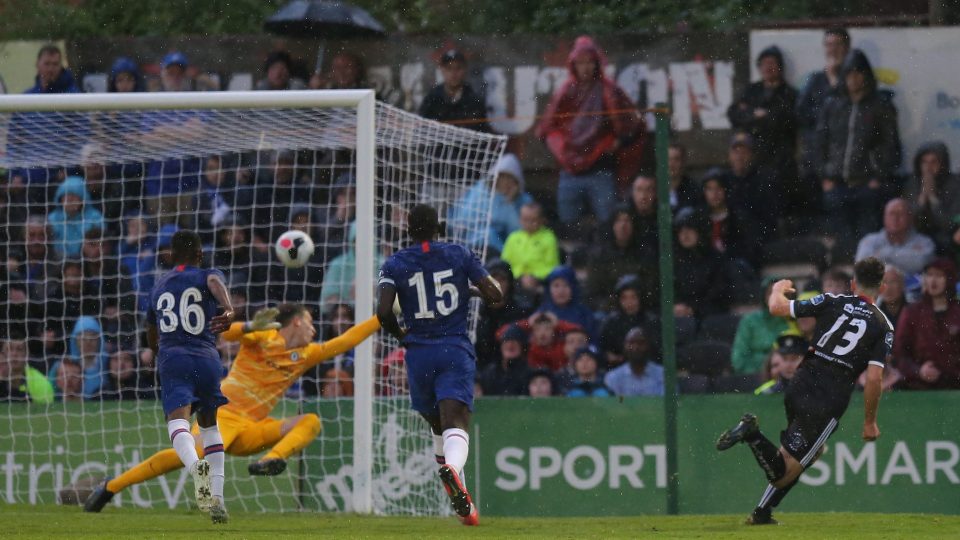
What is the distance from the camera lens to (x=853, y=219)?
14.7 metres

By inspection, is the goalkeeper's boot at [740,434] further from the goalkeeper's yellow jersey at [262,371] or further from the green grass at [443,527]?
the goalkeeper's yellow jersey at [262,371]

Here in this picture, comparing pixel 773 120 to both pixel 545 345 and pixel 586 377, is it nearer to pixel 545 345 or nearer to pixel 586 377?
pixel 545 345

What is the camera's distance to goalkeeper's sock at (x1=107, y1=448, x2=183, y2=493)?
11141 millimetres

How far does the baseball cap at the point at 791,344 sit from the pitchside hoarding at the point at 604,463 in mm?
659

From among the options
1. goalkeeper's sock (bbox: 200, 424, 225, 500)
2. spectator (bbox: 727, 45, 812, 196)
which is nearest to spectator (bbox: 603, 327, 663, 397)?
spectator (bbox: 727, 45, 812, 196)

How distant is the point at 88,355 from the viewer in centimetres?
1366

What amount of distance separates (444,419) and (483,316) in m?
4.96

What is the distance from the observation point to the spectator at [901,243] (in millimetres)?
14055

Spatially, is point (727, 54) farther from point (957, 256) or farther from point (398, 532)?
point (398, 532)

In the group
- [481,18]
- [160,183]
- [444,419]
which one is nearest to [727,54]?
[481,18]

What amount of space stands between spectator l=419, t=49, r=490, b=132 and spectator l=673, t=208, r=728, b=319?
2.41m

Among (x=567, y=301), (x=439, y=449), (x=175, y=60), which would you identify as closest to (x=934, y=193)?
(x=567, y=301)

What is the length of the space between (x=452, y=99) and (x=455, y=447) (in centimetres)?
Result: 654

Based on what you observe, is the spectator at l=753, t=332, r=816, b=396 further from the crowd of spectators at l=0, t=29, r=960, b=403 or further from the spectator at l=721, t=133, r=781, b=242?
the spectator at l=721, t=133, r=781, b=242
